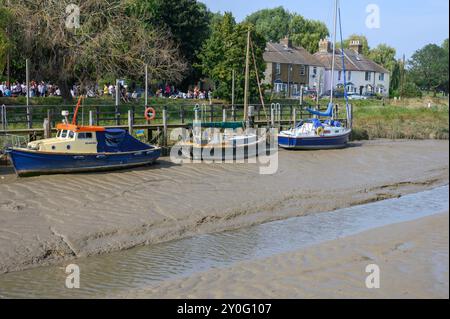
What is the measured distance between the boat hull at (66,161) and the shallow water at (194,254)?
27.4 feet

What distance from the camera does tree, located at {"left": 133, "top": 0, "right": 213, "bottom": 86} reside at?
50.2m

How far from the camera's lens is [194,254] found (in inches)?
540

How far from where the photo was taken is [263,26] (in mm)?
105750

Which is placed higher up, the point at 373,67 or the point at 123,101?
the point at 373,67

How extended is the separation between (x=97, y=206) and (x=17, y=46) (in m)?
20.8

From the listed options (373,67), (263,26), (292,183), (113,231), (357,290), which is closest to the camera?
(357,290)

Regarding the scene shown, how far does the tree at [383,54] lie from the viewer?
103000 millimetres

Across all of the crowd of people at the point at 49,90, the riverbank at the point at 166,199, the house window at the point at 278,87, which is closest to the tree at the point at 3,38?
the crowd of people at the point at 49,90

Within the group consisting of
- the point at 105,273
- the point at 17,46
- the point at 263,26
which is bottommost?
the point at 105,273

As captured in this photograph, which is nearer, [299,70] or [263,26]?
[299,70]

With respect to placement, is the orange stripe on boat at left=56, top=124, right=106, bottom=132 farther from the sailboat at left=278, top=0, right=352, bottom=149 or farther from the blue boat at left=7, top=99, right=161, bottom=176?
the sailboat at left=278, top=0, right=352, bottom=149

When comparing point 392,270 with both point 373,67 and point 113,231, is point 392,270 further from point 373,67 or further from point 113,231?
point 373,67

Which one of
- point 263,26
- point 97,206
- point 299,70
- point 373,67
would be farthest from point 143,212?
point 263,26

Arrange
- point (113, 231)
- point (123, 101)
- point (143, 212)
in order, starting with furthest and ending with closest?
point (123, 101) → point (143, 212) → point (113, 231)
